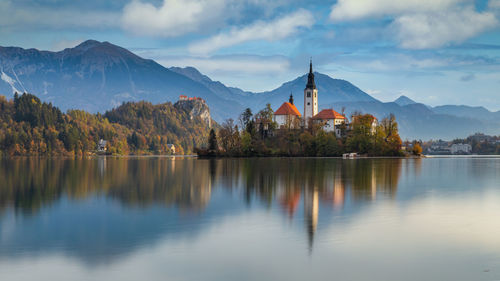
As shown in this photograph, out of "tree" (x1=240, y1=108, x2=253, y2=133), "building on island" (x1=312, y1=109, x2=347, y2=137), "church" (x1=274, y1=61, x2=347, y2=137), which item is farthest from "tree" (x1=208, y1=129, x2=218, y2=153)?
"building on island" (x1=312, y1=109, x2=347, y2=137)

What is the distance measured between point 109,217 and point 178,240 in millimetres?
6229

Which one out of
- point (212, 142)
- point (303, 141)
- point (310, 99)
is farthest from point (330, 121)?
point (212, 142)

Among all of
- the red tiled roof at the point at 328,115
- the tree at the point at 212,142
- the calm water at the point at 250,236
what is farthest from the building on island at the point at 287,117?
the calm water at the point at 250,236

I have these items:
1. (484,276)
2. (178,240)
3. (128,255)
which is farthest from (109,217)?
(484,276)

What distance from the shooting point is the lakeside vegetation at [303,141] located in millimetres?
123106

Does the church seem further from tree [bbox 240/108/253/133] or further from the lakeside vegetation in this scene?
tree [bbox 240/108/253/133]

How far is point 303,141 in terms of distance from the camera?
125125mm

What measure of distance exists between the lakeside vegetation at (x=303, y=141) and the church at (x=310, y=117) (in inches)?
161

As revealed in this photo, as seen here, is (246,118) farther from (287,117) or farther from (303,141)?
(303,141)

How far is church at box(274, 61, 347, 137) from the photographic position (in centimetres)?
13475

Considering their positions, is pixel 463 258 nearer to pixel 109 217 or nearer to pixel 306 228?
pixel 306 228

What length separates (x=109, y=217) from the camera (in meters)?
21.2

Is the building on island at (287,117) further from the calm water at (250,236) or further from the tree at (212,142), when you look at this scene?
the calm water at (250,236)

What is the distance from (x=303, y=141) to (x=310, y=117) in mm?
19367
